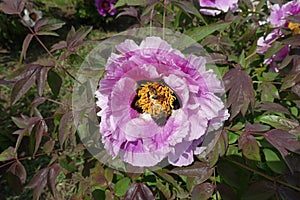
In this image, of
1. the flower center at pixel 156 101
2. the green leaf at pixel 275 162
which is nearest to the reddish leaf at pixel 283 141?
the green leaf at pixel 275 162

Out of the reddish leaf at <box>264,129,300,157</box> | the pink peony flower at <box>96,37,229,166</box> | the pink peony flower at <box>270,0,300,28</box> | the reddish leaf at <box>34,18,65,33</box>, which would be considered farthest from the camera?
the pink peony flower at <box>270,0,300,28</box>

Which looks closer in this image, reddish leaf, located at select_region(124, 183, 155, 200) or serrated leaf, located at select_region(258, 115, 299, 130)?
reddish leaf, located at select_region(124, 183, 155, 200)

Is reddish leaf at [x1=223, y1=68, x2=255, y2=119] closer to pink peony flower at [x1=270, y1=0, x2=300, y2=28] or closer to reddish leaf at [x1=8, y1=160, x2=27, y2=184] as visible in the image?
pink peony flower at [x1=270, y1=0, x2=300, y2=28]

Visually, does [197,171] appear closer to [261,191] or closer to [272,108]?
[261,191]

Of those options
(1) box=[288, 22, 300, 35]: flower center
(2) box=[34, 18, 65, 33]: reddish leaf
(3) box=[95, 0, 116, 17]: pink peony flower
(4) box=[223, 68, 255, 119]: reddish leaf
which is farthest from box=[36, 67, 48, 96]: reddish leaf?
(3) box=[95, 0, 116, 17]: pink peony flower

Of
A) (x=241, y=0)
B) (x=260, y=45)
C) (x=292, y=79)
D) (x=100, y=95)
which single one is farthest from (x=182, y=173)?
(x=241, y=0)

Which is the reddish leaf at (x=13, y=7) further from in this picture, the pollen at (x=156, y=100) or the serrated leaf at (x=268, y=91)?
the serrated leaf at (x=268, y=91)

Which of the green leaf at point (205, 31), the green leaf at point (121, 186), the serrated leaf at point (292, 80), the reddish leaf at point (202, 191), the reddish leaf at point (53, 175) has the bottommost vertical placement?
the green leaf at point (121, 186)
